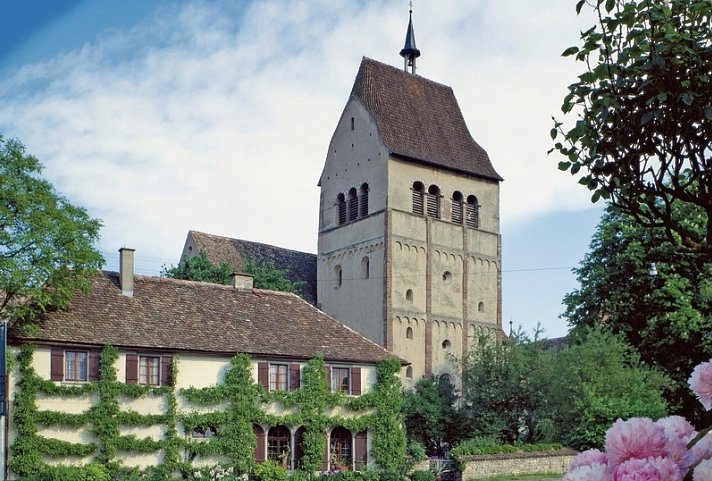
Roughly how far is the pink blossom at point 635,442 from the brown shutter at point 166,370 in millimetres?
34487

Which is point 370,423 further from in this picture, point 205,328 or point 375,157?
point 375,157

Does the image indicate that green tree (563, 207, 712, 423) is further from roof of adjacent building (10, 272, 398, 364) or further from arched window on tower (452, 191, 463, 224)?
arched window on tower (452, 191, 463, 224)

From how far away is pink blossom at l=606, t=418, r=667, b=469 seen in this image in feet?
9.26

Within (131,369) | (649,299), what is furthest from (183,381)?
(649,299)

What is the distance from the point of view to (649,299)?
141 ft

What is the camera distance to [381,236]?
56.6 meters

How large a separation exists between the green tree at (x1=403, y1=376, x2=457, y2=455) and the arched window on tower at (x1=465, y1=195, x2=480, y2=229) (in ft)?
50.0

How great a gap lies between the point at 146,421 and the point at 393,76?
115 feet

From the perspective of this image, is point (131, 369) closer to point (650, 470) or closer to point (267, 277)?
point (267, 277)

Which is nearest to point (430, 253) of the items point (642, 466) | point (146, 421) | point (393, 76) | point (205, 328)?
point (393, 76)

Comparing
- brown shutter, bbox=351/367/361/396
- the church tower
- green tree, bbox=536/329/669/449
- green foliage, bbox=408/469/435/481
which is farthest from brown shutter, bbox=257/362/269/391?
the church tower

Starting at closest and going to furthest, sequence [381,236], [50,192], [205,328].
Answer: [50,192] → [205,328] → [381,236]

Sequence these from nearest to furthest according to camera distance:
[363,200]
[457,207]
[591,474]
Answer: [591,474], [363,200], [457,207]

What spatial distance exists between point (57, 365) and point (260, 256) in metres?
26.8
